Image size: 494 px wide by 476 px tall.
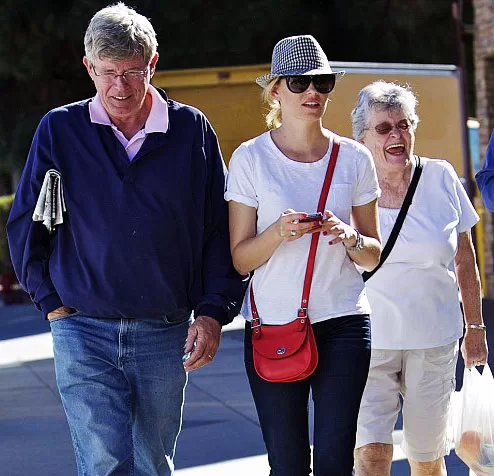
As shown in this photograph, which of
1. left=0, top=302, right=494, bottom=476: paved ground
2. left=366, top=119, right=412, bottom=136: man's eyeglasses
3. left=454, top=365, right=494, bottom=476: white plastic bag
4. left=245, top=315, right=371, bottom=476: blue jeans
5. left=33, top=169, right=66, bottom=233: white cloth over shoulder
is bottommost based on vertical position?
left=0, top=302, right=494, bottom=476: paved ground

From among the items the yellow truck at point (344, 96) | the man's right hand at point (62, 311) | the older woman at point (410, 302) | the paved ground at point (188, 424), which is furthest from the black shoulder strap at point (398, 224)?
the yellow truck at point (344, 96)

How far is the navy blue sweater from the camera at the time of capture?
392 centimetres

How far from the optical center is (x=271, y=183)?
13.1ft

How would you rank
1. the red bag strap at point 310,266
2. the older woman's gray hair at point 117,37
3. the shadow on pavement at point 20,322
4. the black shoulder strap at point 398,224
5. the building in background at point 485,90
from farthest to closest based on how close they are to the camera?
the building in background at point 485,90, the shadow on pavement at point 20,322, the black shoulder strap at point 398,224, the red bag strap at point 310,266, the older woman's gray hair at point 117,37

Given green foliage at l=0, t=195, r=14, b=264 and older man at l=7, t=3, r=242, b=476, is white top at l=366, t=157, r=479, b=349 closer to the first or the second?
older man at l=7, t=3, r=242, b=476

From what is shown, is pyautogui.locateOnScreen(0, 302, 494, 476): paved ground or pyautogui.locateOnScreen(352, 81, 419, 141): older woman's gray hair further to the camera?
pyautogui.locateOnScreen(0, 302, 494, 476): paved ground

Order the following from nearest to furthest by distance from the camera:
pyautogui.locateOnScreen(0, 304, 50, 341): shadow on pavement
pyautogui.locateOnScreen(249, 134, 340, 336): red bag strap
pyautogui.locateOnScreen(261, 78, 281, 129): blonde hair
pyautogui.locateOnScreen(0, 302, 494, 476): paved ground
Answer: pyautogui.locateOnScreen(249, 134, 340, 336): red bag strap, pyautogui.locateOnScreen(261, 78, 281, 129): blonde hair, pyautogui.locateOnScreen(0, 302, 494, 476): paved ground, pyautogui.locateOnScreen(0, 304, 50, 341): shadow on pavement

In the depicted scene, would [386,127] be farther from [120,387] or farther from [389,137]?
[120,387]

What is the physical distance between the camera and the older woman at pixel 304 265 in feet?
13.1

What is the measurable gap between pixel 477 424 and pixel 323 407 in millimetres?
1060

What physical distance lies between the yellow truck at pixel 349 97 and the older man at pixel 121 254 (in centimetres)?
809

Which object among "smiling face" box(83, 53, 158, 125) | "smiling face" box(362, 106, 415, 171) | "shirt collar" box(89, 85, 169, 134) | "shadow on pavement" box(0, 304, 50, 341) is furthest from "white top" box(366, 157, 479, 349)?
"shadow on pavement" box(0, 304, 50, 341)

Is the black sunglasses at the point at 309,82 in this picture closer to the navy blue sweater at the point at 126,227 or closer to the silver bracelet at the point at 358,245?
the navy blue sweater at the point at 126,227

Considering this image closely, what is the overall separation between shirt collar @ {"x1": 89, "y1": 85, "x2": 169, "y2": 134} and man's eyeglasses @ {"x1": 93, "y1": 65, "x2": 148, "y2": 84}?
121 millimetres
